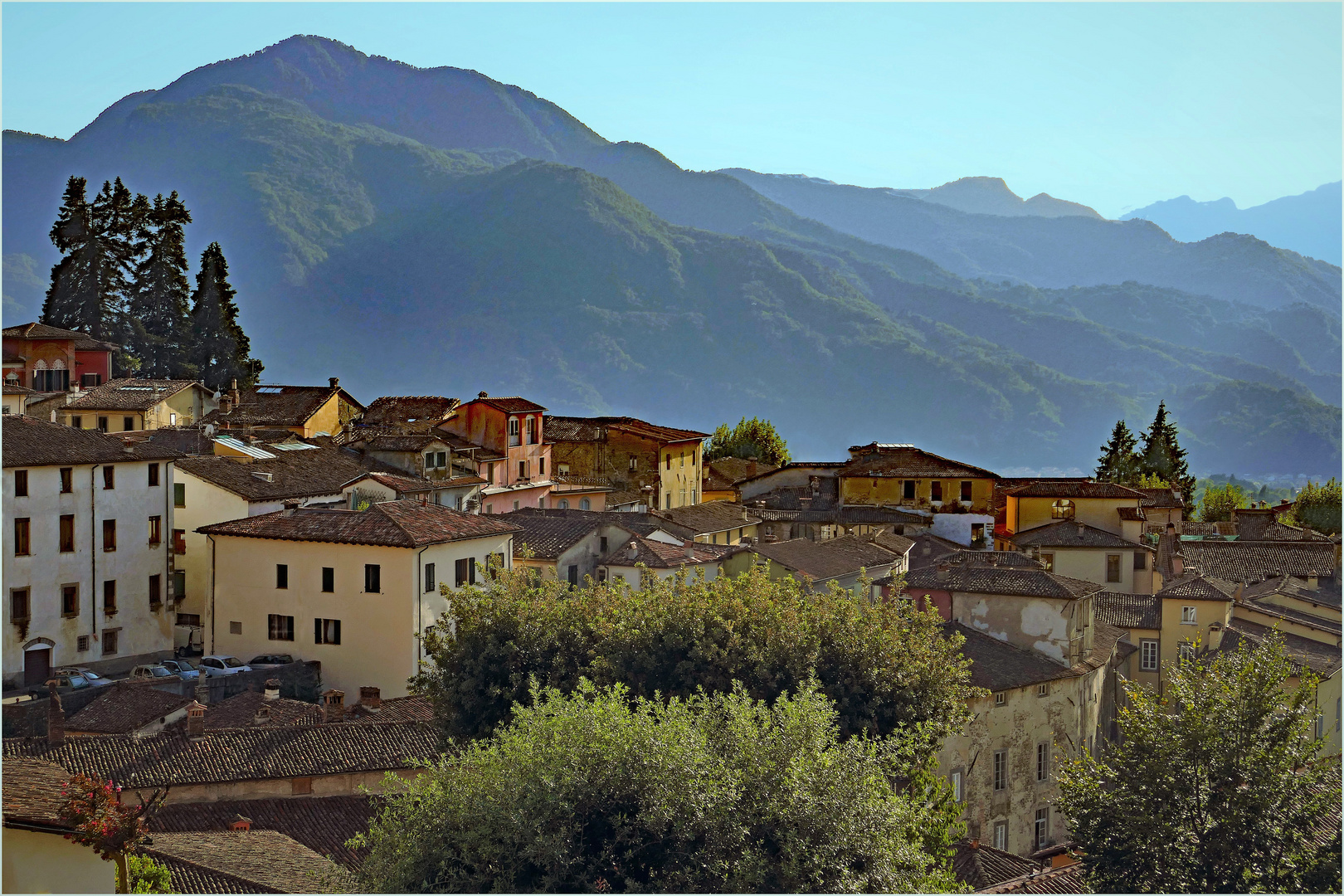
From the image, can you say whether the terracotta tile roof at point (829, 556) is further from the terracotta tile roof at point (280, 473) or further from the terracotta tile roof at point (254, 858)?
the terracotta tile roof at point (254, 858)

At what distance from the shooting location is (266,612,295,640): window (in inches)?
1709

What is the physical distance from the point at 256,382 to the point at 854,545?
45.0 meters

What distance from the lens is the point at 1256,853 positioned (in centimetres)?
2002

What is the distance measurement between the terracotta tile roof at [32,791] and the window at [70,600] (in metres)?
22.7

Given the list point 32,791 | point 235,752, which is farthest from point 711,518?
point 32,791

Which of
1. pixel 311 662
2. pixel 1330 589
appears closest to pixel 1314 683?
pixel 311 662

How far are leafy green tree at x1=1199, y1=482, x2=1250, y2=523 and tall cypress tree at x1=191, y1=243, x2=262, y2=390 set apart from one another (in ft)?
186

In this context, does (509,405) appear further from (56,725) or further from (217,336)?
(56,725)

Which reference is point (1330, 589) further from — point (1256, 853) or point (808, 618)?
point (1256, 853)

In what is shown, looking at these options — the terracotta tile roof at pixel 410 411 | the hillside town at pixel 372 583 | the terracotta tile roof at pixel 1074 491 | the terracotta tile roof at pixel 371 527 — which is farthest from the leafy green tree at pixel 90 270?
the terracotta tile roof at pixel 1074 491

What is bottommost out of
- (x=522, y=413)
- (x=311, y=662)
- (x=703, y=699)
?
(x=311, y=662)

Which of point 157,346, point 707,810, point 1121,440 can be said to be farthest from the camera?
point 1121,440

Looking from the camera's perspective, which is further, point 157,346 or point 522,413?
point 157,346

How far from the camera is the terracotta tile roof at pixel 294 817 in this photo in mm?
25641
